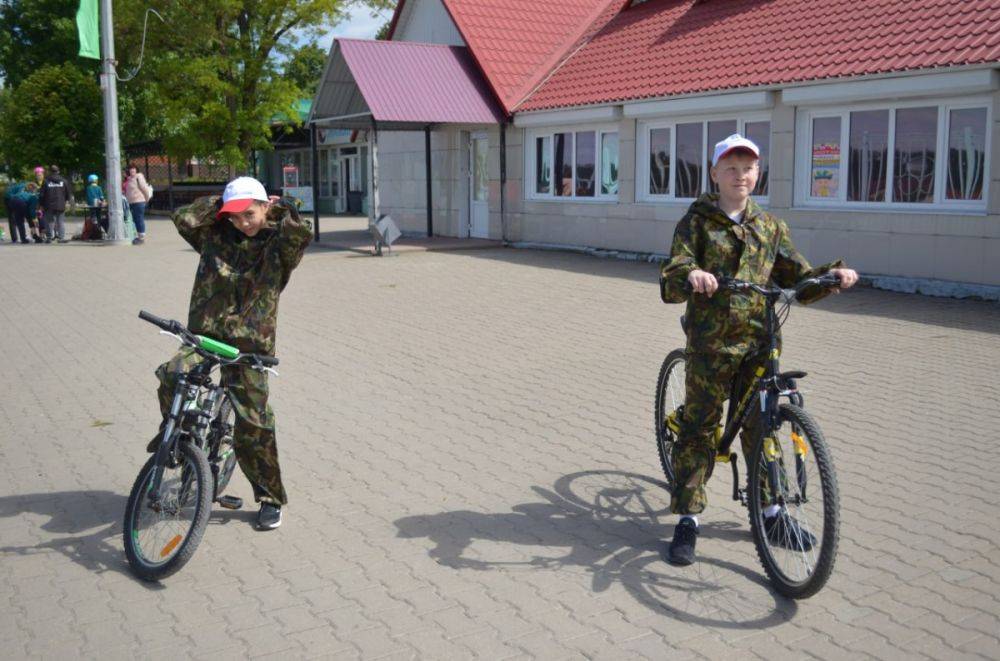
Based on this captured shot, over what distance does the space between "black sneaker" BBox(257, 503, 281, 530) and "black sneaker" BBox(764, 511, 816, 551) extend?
2335 millimetres

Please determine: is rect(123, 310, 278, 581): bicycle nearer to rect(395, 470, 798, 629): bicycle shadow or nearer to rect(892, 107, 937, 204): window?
rect(395, 470, 798, 629): bicycle shadow

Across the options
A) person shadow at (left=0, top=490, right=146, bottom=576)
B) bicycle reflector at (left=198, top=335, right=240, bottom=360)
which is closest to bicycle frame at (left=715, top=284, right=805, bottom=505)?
bicycle reflector at (left=198, top=335, right=240, bottom=360)

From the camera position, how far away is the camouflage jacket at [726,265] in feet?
13.7

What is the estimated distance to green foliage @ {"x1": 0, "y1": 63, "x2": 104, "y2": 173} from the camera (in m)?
37.0

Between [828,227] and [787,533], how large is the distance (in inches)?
424

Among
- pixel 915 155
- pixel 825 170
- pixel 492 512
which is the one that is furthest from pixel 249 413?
pixel 825 170

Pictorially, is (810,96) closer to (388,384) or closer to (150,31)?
(388,384)

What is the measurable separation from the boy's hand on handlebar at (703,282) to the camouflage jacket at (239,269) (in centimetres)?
181

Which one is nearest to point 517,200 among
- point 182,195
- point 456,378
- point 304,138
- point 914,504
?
point 456,378

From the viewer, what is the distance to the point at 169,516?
170 inches

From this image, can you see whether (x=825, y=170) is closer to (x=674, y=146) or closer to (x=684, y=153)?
(x=684, y=153)

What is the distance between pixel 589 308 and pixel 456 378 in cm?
414

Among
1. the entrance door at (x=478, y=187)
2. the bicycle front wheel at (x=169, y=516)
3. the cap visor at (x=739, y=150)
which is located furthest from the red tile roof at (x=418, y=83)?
the cap visor at (x=739, y=150)

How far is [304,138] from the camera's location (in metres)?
40.6
